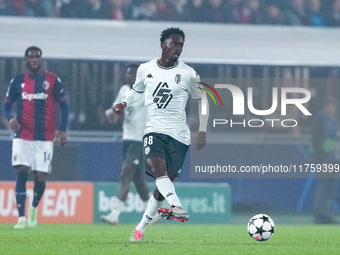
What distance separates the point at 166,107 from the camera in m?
8.96

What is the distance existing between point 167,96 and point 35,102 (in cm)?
383

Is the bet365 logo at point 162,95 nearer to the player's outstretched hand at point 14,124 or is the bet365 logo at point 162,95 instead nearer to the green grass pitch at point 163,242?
the green grass pitch at point 163,242

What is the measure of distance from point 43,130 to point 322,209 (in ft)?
16.3

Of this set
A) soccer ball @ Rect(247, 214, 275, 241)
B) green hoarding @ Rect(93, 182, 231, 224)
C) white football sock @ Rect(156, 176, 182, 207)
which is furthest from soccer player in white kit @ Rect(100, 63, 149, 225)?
white football sock @ Rect(156, 176, 182, 207)

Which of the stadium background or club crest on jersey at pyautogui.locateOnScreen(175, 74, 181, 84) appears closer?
club crest on jersey at pyautogui.locateOnScreen(175, 74, 181, 84)

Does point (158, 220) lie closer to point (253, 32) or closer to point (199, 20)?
point (253, 32)

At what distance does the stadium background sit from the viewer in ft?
50.8

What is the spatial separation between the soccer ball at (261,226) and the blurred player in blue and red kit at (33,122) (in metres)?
3.97

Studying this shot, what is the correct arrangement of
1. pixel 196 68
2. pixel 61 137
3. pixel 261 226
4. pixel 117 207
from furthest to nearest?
pixel 196 68 → pixel 117 207 → pixel 61 137 → pixel 261 226

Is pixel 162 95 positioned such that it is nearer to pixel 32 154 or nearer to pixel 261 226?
pixel 261 226

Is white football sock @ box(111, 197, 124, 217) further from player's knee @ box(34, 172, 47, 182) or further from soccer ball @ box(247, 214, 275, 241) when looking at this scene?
soccer ball @ box(247, 214, 275, 241)

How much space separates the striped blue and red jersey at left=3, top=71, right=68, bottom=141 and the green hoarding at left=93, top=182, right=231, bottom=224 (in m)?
2.18
